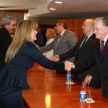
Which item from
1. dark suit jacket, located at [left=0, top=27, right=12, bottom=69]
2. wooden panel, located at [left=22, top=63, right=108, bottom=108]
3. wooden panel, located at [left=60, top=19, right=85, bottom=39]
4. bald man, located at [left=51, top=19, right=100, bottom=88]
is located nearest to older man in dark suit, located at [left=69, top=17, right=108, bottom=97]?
wooden panel, located at [left=22, top=63, right=108, bottom=108]

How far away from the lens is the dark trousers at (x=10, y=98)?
6.11ft

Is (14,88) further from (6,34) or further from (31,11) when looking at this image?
(31,11)

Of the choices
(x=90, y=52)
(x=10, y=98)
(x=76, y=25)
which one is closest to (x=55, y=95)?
(x=10, y=98)

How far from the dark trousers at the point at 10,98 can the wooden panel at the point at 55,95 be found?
0.10 meters

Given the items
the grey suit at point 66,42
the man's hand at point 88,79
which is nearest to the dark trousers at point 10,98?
the man's hand at point 88,79

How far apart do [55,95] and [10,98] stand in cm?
54

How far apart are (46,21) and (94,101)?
8811mm

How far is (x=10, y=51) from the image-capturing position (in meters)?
1.96

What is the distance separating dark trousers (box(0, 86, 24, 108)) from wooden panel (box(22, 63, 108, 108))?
0.10 metres

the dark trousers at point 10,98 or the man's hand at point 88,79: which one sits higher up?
the man's hand at point 88,79

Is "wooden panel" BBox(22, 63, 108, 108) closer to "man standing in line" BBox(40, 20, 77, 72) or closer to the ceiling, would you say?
"man standing in line" BBox(40, 20, 77, 72)

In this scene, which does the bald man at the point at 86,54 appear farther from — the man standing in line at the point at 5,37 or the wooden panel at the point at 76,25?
the wooden panel at the point at 76,25

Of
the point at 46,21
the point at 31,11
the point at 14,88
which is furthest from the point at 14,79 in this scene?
the point at 46,21

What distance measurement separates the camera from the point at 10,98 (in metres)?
1.86
